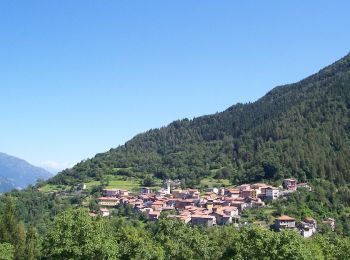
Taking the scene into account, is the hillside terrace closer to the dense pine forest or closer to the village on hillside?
the village on hillside

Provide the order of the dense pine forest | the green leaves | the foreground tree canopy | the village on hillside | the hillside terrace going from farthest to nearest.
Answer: the hillside terrace
the village on hillside
the dense pine forest
the green leaves
the foreground tree canopy

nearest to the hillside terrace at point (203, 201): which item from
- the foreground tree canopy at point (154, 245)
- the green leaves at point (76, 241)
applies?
the foreground tree canopy at point (154, 245)

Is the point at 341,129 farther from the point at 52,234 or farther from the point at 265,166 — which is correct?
the point at 52,234

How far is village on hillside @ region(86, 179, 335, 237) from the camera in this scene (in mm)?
123312

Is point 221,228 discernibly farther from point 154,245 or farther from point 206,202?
point 154,245

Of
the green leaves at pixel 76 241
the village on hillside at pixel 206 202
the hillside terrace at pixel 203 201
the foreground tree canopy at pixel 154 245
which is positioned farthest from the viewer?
the hillside terrace at pixel 203 201

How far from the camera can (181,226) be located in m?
59.3

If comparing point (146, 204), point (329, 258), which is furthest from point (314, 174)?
point (329, 258)

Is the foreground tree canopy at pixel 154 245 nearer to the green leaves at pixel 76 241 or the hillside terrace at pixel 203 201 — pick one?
the green leaves at pixel 76 241

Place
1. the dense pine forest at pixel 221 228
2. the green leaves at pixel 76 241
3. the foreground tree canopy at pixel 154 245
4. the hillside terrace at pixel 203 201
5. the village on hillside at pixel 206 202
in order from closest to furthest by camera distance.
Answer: the foreground tree canopy at pixel 154 245 → the green leaves at pixel 76 241 → the dense pine forest at pixel 221 228 → the village on hillside at pixel 206 202 → the hillside terrace at pixel 203 201

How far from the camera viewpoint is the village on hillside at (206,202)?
123312 mm

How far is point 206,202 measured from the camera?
144125 mm

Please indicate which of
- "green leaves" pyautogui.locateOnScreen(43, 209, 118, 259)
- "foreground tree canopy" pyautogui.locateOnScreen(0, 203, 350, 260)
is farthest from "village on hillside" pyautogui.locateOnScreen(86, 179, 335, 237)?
"green leaves" pyautogui.locateOnScreen(43, 209, 118, 259)

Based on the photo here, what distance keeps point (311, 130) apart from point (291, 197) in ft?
209
